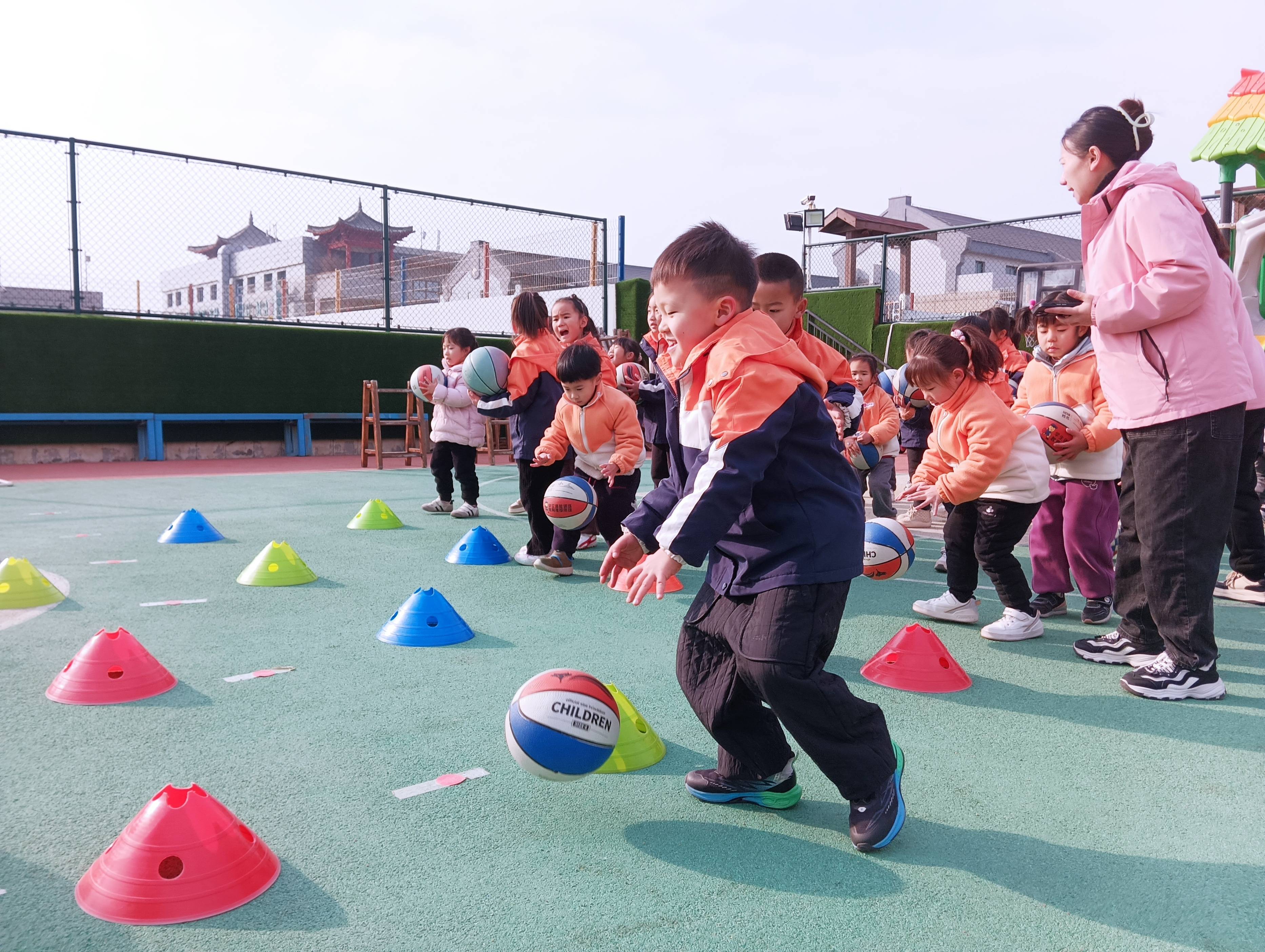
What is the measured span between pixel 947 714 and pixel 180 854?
2545 mm

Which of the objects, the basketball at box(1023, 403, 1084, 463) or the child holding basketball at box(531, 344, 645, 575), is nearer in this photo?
the basketball at box(1023, 403, 1084, 463)

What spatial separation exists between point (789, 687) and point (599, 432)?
4037mm

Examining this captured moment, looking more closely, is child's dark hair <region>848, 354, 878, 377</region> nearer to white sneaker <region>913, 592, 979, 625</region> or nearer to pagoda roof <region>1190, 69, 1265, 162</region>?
white sneaker <region>913, 592, 979, 625</region>

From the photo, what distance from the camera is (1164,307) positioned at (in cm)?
329

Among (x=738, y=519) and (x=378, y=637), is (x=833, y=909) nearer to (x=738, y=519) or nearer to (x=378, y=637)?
(x=738, y=519)

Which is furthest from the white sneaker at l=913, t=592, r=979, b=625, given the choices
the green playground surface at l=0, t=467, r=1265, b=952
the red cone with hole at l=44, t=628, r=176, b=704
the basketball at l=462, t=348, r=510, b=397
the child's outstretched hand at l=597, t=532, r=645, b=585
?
the red cone with hole at l=44, t=628, r=176, b=704

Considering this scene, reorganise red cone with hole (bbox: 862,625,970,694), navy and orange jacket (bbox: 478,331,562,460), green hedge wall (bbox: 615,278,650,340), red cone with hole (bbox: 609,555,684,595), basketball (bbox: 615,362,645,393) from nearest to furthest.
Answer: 1. red cone with hole (bbox: 609,555,684,595)
2. red cone with hole (bbox: 862,625,970,694)
3. navy and orange jacket (bbox: 478,331,562,460)
4. basketball (bbox: 615,362,645,393)
5. green hedge wall (bbox: 615,278,650,340)

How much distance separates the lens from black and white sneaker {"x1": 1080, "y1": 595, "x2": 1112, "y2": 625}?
4.79m

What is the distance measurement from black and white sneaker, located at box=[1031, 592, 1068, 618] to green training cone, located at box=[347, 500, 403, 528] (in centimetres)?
505

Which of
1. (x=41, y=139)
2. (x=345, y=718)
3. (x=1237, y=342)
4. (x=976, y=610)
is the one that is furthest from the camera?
(x=41, y=139)

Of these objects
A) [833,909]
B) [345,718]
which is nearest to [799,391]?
[833,909]

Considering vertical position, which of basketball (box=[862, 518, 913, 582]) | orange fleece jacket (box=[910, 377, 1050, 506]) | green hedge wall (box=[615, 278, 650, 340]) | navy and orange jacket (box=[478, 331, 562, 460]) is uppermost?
green hedge wall (box=[615, 278, 650, 340])

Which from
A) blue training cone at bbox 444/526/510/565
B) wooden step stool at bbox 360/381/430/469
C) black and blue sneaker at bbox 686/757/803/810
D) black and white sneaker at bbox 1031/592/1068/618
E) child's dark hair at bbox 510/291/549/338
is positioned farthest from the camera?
wooden step stool at bbox 360/381/430/469

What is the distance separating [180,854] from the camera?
6.67ft
